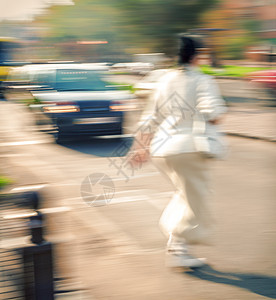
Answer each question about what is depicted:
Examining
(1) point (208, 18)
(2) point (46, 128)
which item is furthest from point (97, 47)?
(2) point (46, 128)

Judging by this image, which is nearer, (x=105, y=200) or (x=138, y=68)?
(x=105, y=200)

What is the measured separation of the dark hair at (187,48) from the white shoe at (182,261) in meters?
1.50

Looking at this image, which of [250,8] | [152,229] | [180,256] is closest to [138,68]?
[250,8]

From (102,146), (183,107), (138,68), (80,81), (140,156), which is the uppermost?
(138,68)

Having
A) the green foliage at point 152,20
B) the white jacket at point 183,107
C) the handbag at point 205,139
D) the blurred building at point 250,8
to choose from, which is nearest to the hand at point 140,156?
the white jacket at point 183,107

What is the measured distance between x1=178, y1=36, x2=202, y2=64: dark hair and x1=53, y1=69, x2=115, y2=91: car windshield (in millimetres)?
6757

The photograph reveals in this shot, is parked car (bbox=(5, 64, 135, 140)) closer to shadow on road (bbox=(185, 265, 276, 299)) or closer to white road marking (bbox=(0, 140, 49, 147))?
white road marking (bbox=(0, 140, 49, 147))

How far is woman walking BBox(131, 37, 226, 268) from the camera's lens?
11.5 ft

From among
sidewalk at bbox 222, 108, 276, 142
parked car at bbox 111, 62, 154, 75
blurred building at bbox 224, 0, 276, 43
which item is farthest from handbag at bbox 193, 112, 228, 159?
parked car at bbox 111, 62, 154, 75

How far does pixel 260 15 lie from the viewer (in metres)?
30.5

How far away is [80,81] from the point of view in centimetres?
1038

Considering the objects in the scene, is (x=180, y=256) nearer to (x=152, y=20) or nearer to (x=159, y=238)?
(x=159, y=238)

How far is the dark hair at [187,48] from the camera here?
3.56 metres

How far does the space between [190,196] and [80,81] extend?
7177 mm
